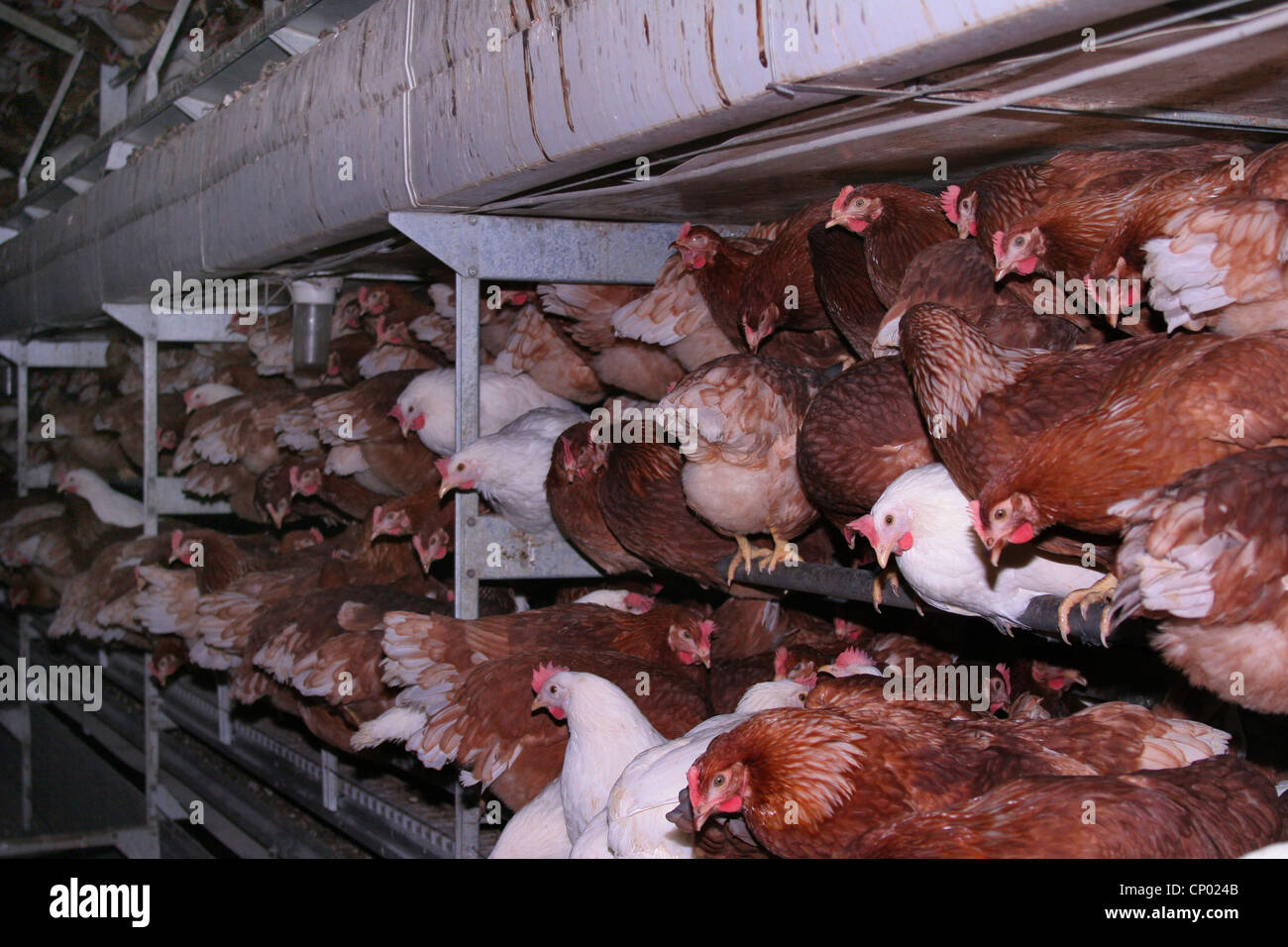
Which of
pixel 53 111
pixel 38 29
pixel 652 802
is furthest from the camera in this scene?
pixel 38 29

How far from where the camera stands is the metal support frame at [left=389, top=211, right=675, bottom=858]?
2744 millimetres

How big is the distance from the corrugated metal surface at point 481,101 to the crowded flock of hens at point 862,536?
0.48 meters

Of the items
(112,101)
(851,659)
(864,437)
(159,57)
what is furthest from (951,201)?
(112,101)

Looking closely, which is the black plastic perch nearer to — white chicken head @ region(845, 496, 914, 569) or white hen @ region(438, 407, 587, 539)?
white chicken head @ region(845, 496, 914, 569)

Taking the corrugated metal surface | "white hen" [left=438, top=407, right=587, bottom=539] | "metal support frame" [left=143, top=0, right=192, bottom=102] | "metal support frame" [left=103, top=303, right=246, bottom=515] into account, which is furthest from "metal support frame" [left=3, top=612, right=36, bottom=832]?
→ "white hen" [left=438, top=407, right=587, bottom=539]

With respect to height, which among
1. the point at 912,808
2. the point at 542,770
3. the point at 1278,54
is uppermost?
the point at 1278,54

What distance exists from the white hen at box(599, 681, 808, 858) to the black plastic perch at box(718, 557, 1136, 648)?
33 centimetres

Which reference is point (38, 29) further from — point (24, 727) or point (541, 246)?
point (541, 246)

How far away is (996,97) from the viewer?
144 centimetres

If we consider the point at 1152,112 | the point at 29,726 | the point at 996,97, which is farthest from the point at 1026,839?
the point at 29,726

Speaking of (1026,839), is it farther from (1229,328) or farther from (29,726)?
(29,726)

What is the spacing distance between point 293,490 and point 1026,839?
12.2 feet

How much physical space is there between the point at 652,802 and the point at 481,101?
140 centimetres

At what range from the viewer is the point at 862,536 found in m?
2.22
